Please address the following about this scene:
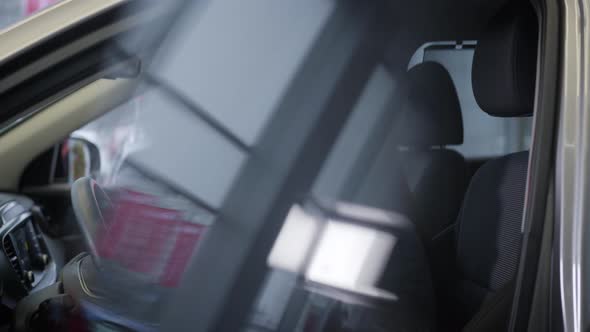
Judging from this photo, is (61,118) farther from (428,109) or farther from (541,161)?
(541,161)

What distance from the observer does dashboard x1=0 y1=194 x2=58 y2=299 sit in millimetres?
957

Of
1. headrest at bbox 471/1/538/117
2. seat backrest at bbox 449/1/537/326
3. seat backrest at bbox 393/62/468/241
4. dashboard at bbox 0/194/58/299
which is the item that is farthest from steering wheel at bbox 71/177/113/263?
headrest at bbox 471/1/538/117

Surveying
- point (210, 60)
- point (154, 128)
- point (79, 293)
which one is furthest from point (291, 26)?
point (79, 293)

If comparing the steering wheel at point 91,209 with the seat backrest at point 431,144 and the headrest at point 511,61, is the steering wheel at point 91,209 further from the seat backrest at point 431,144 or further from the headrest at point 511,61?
the headrest at point 511,61

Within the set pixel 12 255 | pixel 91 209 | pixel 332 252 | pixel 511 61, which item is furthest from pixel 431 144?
pixel 12 255

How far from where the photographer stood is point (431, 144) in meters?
1.05

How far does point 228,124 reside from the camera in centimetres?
78

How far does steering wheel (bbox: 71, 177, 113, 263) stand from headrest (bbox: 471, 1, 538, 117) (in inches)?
28.8

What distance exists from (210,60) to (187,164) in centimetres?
16

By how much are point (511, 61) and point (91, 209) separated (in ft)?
2.60

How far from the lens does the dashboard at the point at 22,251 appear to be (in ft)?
3.14

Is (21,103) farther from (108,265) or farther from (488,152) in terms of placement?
(488,152)

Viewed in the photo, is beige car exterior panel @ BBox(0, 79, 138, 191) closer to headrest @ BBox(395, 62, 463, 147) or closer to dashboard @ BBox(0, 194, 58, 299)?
dashboard @ BBox(0, 194, 58, 299)

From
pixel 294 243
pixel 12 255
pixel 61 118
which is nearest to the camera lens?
pixel 294 243
